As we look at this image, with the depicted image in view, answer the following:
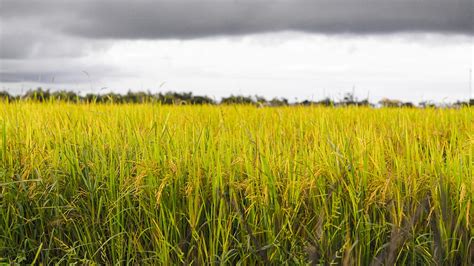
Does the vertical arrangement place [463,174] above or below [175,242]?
above

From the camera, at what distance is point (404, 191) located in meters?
3.31

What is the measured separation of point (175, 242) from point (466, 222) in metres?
1.58

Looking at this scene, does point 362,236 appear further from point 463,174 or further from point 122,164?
point 122,164

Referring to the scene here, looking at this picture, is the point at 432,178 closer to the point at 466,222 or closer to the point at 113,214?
the point at 466,222

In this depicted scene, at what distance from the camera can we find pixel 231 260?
→ 3053mm

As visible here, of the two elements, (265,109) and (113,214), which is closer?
(113,214)

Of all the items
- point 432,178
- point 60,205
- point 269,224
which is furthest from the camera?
point 60,205

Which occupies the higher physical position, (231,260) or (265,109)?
(265,109)

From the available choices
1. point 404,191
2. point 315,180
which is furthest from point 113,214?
point 404,191

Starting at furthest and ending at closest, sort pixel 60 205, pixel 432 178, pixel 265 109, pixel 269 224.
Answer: pixel 265 109
pixel 60 205
pixel 432 178
pixel 269 224

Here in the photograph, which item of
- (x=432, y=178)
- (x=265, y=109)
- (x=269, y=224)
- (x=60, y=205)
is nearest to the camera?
(x=269, y=224)

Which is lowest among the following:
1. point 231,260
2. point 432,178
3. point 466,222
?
point 231,260

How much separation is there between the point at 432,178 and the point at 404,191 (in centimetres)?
18

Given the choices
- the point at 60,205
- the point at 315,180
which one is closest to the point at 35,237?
the point at 60,205
